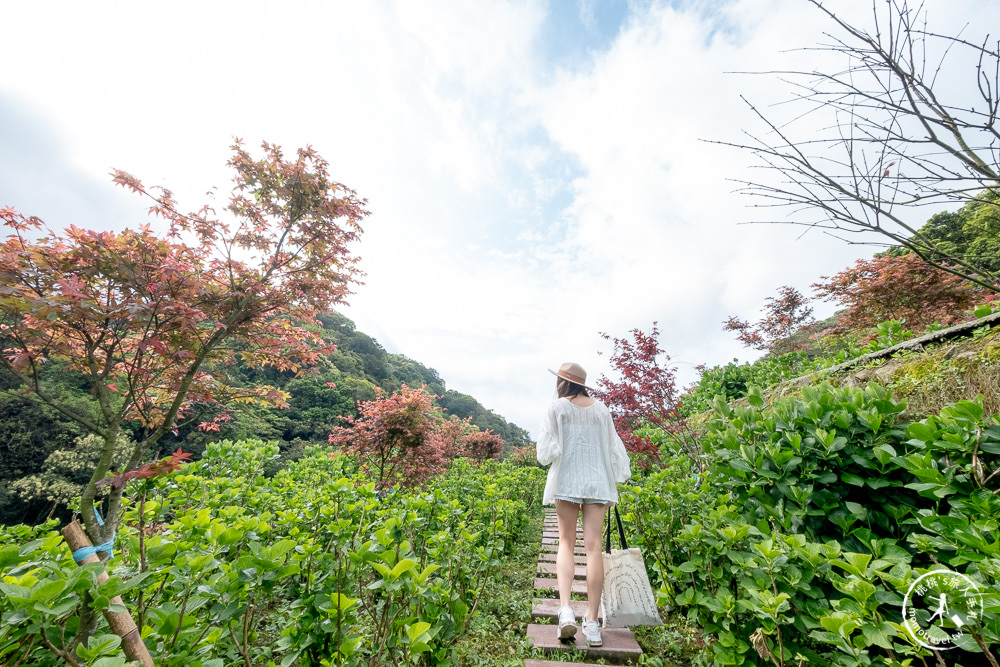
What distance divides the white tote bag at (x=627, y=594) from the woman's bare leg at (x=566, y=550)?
263mm

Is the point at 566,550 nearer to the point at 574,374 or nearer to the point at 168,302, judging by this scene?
the point at 574,374

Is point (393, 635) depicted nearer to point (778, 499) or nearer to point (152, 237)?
point (778, 499)

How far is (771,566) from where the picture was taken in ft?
5.16

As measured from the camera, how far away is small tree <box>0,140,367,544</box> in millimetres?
2289

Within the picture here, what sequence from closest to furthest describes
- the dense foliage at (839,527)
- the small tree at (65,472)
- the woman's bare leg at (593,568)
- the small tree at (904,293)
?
the dense foliage at (839,527), the woman's bare leg at (593,568), the small tree at (904,293), the small tree at (65,472)

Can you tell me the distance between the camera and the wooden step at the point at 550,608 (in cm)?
287

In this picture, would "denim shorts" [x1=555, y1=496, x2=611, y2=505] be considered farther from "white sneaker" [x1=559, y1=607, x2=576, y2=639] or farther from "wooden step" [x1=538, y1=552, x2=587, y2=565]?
"wooden step" [x1=538, y1=552, x2=587, y2=565]

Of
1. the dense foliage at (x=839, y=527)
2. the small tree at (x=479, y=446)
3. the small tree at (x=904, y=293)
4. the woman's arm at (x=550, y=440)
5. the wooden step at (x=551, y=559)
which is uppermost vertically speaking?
the small tree at (x=904, y=293)

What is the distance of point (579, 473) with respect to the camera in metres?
2.62

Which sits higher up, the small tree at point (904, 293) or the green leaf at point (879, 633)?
the small tree at point (904, 293)

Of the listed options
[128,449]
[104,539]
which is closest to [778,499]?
[104,539]

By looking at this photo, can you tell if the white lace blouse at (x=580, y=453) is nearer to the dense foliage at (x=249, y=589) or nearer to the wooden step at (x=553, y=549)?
the dense foliage at (x=249, y=589)

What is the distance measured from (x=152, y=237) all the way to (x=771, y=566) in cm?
422

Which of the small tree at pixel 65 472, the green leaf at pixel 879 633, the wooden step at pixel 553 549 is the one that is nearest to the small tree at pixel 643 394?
the wooden step at pixel 553 549
